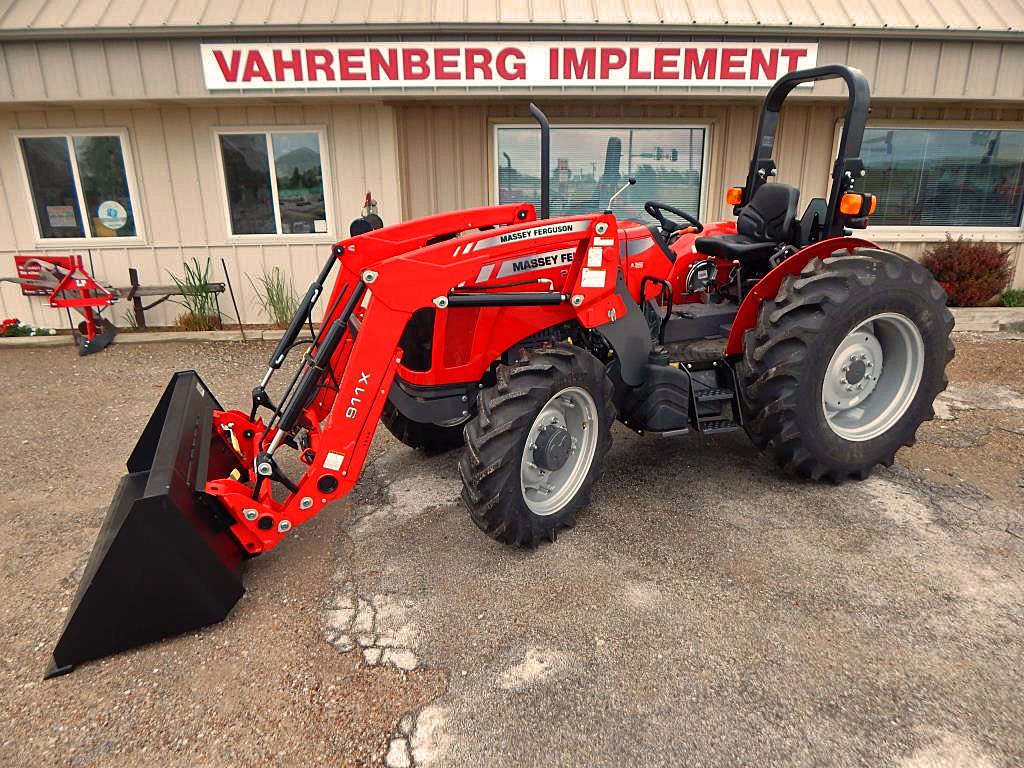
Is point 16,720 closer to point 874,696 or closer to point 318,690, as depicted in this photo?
point 318,690

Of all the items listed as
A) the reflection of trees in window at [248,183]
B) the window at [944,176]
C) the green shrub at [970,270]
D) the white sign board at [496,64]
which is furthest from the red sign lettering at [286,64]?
the green shrub at [970,270]

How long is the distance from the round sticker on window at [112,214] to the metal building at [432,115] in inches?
0.9

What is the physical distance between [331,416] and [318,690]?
1.01 m

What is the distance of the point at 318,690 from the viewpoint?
7.63ft

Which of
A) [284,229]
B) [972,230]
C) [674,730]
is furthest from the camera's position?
[972,230]

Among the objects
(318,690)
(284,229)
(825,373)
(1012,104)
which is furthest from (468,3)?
(318,690)

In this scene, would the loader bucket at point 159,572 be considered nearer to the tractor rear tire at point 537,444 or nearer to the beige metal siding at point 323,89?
the tractor rear tire at point 537,444

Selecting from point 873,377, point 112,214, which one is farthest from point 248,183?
point 873,377

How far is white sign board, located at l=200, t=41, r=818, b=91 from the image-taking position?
638cm

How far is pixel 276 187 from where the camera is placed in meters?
7.59

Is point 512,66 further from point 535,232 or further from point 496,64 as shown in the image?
point 535,232

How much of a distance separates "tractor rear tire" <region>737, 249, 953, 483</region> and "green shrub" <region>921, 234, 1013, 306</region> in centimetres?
483

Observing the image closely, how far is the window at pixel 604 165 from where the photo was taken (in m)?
7.79

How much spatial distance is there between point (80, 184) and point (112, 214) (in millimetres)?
441
